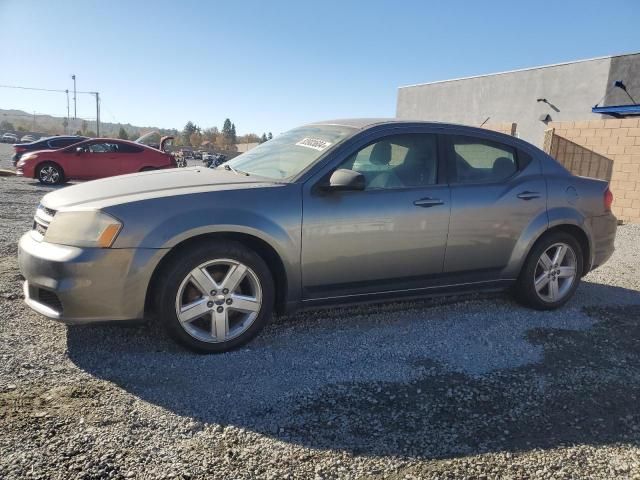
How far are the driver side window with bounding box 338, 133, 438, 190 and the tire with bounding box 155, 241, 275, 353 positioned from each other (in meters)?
1.07

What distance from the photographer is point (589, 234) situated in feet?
15.4

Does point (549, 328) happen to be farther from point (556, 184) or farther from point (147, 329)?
point (147, 329)

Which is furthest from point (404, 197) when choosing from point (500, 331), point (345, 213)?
point (500, 331)

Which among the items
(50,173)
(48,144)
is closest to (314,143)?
(50,173)

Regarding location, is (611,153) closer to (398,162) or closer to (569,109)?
(398,162)

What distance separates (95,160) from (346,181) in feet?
40.3

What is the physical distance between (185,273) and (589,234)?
3.72 metres

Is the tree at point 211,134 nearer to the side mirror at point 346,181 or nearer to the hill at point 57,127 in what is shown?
the hill at point 57,127

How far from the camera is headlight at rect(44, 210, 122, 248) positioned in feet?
9.98

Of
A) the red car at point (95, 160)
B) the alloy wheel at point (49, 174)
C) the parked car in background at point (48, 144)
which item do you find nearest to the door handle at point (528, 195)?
the red car at point (95, 160)

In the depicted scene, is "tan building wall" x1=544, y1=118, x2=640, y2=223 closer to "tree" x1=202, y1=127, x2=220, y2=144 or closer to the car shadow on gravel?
the car shadow on gravel

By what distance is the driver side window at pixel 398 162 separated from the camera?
3.84 m

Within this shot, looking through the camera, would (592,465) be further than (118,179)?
No

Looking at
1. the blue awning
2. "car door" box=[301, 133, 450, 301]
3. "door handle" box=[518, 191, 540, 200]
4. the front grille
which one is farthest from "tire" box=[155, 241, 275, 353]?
the blue awning
